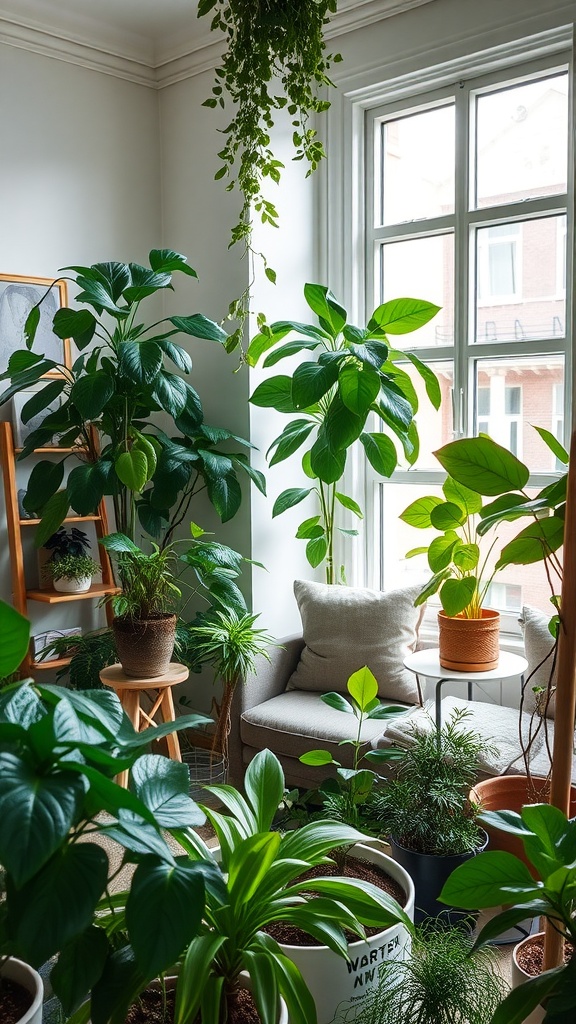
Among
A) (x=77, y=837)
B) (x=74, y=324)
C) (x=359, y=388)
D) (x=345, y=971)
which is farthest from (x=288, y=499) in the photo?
(x=77, y=837)

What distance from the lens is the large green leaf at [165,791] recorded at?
982mm

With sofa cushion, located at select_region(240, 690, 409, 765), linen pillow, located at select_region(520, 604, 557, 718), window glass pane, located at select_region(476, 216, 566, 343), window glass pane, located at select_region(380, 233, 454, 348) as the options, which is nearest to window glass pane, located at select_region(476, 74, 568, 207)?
window glass pane, located at select_region(476, 216, 566, 343)

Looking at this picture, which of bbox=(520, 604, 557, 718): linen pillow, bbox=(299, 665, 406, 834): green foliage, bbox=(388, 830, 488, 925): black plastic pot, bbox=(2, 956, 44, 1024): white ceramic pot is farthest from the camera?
bbox=(520, 604, 557, 718): linen pillow

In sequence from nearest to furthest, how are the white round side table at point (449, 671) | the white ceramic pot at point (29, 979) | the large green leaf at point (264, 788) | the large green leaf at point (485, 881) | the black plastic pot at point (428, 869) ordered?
the white ceramic pot at point (29, 979) < the large green leaf at point (485, 881) < the large green leaf at point (264, 788) < the black plastic pot at point (428, 869) < the white round side table at point (449, 671)

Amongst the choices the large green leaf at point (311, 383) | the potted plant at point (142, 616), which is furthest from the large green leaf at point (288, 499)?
the potted plant at point (142, 616)

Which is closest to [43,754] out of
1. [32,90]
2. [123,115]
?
[32,90]

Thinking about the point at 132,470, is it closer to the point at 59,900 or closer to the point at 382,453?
the point at 382,453

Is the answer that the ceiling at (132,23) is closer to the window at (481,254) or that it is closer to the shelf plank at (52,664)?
the window at (481,254)

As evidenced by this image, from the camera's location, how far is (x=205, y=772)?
11.1 feet

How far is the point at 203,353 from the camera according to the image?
3.75m

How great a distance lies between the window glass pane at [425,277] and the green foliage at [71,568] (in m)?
1.56

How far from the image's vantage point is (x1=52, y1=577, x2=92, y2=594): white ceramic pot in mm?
3361

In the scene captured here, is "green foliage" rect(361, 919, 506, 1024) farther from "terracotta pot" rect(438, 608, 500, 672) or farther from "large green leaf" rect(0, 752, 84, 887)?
"terracotta pot" rect(438, 608, 500, 672)

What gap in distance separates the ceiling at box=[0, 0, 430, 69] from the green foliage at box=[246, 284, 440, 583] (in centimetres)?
116
